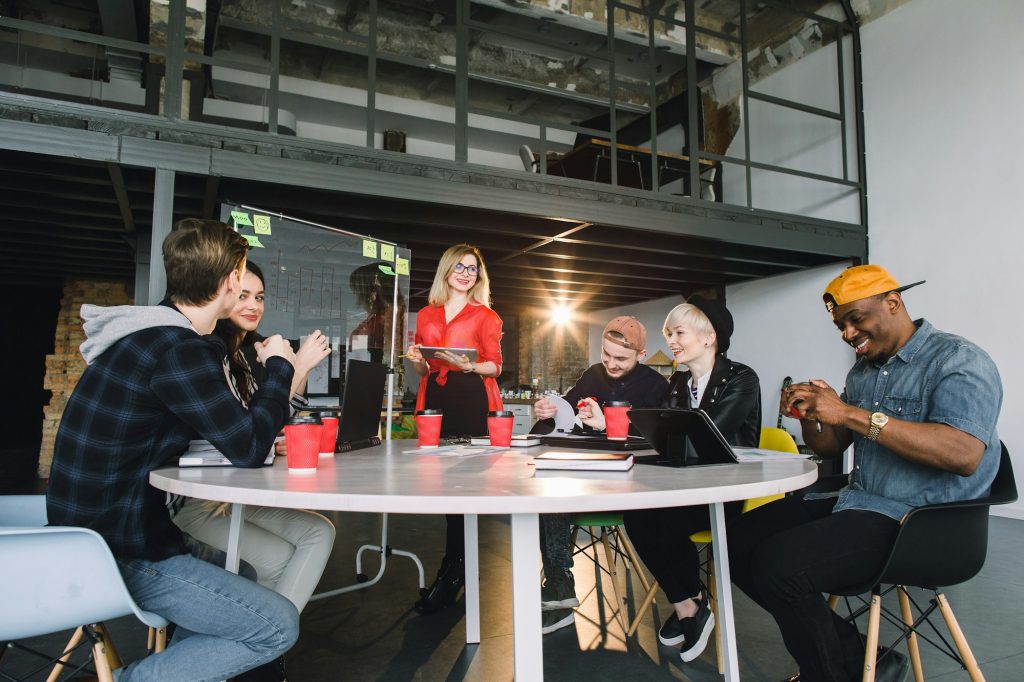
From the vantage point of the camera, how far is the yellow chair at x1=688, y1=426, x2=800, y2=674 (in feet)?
6.98

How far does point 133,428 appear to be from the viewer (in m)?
1.29

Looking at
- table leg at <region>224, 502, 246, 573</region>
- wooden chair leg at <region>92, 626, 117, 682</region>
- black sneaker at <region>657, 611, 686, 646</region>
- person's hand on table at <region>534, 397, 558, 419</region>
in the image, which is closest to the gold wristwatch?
black sneaker at <region>657, 611, 686, 646</region>

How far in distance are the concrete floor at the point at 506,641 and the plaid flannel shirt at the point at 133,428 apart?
3.23ft

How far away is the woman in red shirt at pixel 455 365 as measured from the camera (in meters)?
2.65

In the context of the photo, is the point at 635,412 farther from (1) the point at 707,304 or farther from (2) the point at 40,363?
(2) the point at 40,363

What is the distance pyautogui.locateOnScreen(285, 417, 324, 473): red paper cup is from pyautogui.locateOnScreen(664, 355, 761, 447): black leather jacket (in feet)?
4.15

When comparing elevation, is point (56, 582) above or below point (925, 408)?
below

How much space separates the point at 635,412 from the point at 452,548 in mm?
1325

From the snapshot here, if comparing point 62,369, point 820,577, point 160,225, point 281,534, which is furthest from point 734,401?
point 62,369

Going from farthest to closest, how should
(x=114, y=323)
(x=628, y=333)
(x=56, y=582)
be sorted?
(x=628, y=333) < (x=114, y=323) < (x=56, y=582)

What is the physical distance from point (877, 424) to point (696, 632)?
108 cm

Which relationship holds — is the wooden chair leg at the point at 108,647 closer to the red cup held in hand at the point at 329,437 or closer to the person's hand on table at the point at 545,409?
the red cup held in hand at the point at 329,437

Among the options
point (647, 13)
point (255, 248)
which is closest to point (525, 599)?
point (255, 248)

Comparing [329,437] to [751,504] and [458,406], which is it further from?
[751,504]
